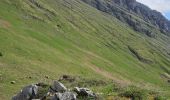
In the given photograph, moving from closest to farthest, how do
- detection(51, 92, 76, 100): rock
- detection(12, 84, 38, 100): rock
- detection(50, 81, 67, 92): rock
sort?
detection(51, 92, 76, 100): rock < detection(50, 81, 67, 92): rock < detection(12, 84, 38, 100): rock

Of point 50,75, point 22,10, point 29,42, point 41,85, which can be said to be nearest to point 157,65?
point 22,10

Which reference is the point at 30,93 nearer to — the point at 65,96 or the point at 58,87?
the point at 58,87

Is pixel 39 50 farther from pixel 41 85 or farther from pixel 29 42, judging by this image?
pixel 41 85

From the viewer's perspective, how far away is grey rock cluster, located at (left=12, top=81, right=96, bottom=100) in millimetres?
20962

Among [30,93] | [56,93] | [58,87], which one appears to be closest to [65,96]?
[56,93]

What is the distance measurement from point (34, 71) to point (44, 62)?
11.5 metres

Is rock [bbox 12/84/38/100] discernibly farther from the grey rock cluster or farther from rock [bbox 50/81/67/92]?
rock [bbox 50/81/67/92]

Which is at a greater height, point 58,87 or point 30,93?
point 58,87

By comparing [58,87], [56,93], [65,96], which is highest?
[58,87]

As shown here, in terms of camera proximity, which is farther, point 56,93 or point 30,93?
point 30,93

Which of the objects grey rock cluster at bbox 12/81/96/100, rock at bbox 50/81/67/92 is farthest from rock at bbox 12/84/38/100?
rock at bbox 50/81/67/92

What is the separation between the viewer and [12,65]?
52906 mm

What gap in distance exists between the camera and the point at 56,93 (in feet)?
69.7

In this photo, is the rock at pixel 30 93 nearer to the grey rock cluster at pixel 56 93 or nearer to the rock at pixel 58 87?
the grey rock cluster at pixel 56 93
